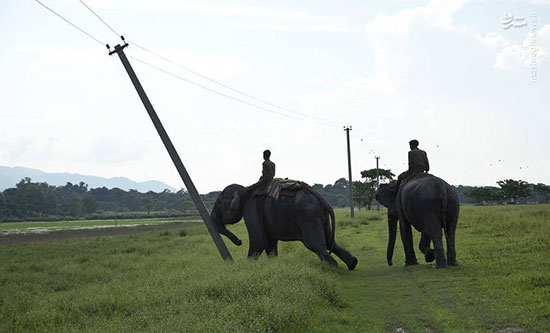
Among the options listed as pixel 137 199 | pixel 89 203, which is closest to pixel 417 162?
pixel 89 203

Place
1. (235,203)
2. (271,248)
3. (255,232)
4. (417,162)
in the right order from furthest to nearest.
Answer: (271,248), (235,203), (417,162), (255,232)

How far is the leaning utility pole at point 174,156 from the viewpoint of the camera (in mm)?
14125

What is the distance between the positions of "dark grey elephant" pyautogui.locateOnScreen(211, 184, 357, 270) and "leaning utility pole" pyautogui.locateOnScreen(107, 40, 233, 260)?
0.58 meters

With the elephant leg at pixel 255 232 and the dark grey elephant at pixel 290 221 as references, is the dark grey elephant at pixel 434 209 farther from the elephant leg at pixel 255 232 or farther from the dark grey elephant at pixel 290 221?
the elephant leg at pixel 255 232

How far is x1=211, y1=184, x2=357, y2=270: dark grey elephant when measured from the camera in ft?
42.5

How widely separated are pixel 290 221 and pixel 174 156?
3.90 metres

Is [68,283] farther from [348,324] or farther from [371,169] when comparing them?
[371,169]

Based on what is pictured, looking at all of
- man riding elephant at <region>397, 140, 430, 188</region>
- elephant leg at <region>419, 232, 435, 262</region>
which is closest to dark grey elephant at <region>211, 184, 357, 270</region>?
elephant leg at <region>419, 232, 435, 262</region>

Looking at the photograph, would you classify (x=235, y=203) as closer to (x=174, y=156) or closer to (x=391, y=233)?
(x=174, y=156)

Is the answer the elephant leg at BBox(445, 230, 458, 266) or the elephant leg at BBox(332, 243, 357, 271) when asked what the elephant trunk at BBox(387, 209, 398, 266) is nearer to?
the elephant leg at BBox(332, 243, 357, 271)

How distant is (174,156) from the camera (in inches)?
563

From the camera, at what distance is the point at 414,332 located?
23.6ft

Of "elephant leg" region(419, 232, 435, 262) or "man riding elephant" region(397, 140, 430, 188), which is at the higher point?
"man riding elephant" region(397, 140, 430, 188)

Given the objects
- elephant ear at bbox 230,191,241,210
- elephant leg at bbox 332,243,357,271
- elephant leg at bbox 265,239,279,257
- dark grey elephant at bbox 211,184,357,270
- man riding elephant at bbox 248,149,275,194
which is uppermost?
man riding elephant at bbox 248,149,275,194
